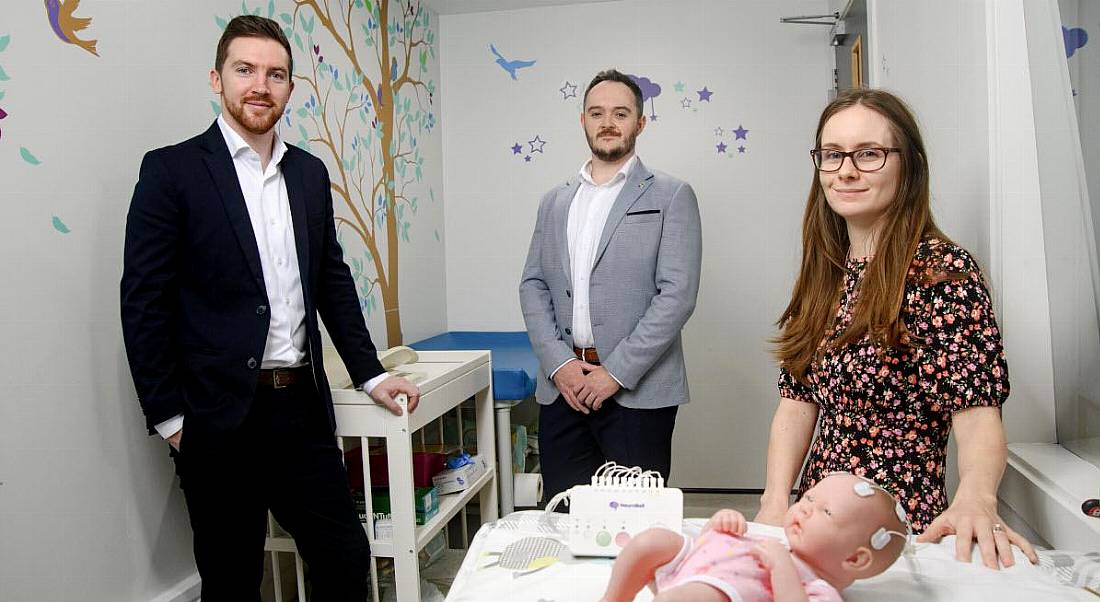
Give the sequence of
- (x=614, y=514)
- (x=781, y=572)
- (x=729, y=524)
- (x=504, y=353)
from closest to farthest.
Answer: (x=781, y=572), (x=729, y=524), (x=614, y=514), (x=504, y=353)

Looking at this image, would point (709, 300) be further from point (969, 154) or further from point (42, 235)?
point (42, 235)

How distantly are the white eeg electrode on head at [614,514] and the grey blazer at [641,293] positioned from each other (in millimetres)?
907

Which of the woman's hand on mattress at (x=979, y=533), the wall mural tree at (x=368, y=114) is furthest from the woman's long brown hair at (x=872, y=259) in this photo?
the wall mural tree at (x=368, y=114)

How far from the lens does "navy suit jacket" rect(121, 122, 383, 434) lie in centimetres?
161

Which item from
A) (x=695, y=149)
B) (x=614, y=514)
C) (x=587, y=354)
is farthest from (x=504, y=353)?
(x=614, y=514)

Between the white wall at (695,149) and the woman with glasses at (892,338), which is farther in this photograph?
the white wall at (695,149)

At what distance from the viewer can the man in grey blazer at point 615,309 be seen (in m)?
2.12

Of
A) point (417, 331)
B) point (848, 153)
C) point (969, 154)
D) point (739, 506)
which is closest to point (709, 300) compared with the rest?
point (739, 506)

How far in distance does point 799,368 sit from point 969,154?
1.96 feet

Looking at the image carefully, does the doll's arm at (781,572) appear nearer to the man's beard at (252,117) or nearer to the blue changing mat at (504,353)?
the man's beard at (252,117)

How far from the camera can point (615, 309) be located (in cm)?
216

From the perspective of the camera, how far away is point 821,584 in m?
0.87

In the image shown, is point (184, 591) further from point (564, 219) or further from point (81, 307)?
point (564, 219)

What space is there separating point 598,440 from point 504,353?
112cm
